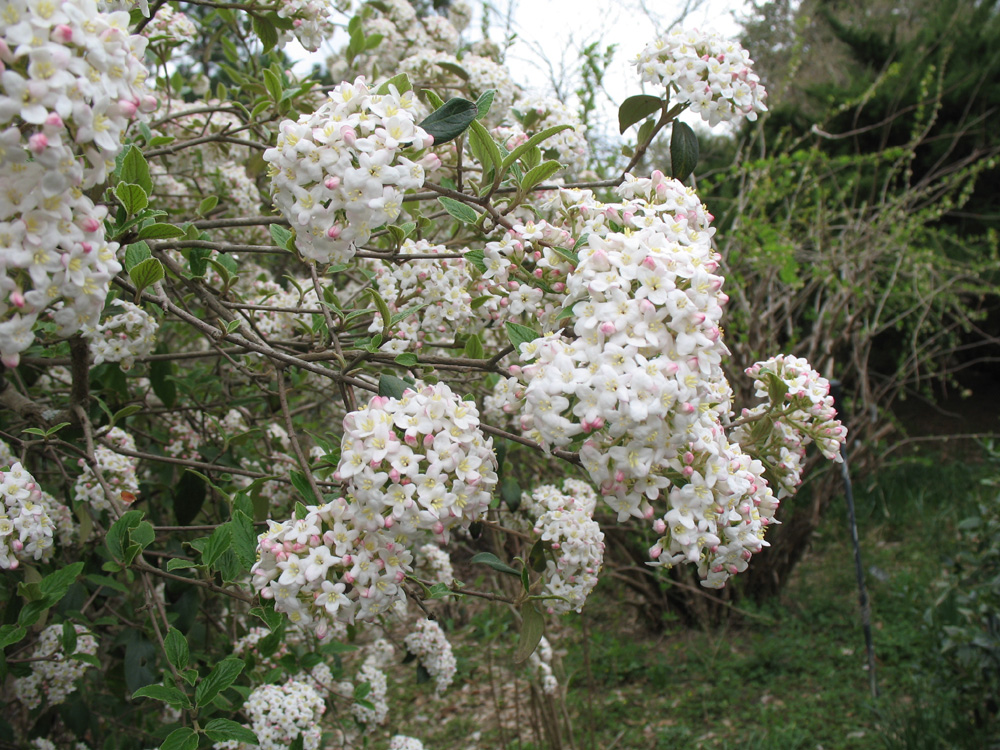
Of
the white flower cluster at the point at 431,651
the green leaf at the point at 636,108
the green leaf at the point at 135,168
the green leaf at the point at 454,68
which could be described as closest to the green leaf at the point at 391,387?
the green leaf at the point at 135,168

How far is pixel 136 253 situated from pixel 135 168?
158 mm

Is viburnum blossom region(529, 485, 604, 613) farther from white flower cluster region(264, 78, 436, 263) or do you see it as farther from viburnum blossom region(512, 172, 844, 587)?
white flower cluster region(264, 78, 436, 263)

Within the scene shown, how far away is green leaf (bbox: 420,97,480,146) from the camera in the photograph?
1394mm

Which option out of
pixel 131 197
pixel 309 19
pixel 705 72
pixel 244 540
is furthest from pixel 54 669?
pixel 705 72

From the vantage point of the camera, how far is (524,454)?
134 inches

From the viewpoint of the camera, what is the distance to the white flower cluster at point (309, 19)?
6.15 ft

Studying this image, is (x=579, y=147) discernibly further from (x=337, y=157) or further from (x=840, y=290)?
(x=840, y=290)

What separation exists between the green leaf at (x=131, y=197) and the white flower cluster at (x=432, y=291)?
63 centimetres

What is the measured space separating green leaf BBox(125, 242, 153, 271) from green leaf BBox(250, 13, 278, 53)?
904mm

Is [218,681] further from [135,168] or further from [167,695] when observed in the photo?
[135,168]

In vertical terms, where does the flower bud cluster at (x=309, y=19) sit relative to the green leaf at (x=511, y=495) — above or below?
above

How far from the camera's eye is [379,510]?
1.08 metres

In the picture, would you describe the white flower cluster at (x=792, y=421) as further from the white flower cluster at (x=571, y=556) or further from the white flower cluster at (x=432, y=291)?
the white flower cluster at (x=432, y=291)

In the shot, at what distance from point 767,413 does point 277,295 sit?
1.82 metres
